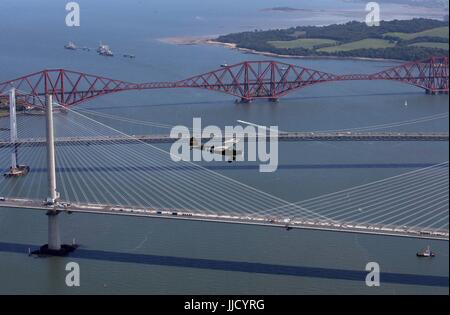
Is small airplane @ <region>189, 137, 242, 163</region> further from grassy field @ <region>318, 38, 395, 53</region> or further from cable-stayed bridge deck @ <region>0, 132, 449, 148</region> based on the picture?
grassy field @ <region>318, 38, 395, 53</region>

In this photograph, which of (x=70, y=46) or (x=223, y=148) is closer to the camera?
(x=223, y=148)

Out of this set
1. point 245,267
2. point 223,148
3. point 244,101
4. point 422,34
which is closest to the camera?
point 245,267

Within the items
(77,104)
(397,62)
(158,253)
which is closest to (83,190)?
(158,253)

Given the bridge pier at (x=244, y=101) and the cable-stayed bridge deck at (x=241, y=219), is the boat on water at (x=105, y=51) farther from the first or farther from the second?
the cable-stayed bridge deck at (x=241, y=219)

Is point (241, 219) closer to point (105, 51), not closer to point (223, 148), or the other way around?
point (223, 148)

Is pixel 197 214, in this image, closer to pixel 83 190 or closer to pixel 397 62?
pixel 83 190

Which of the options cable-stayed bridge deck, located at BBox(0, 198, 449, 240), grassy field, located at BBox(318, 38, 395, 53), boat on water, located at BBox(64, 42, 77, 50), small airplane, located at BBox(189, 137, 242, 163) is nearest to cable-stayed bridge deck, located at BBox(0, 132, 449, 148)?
small airplane, located at BBox(189, 137, 242, 163)

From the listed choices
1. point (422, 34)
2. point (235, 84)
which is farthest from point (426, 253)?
point (422, 34)

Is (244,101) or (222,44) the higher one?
(222,44)

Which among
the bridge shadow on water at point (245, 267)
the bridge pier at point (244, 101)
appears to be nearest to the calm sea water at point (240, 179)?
the bridge shadow on water at point (245, 267)
